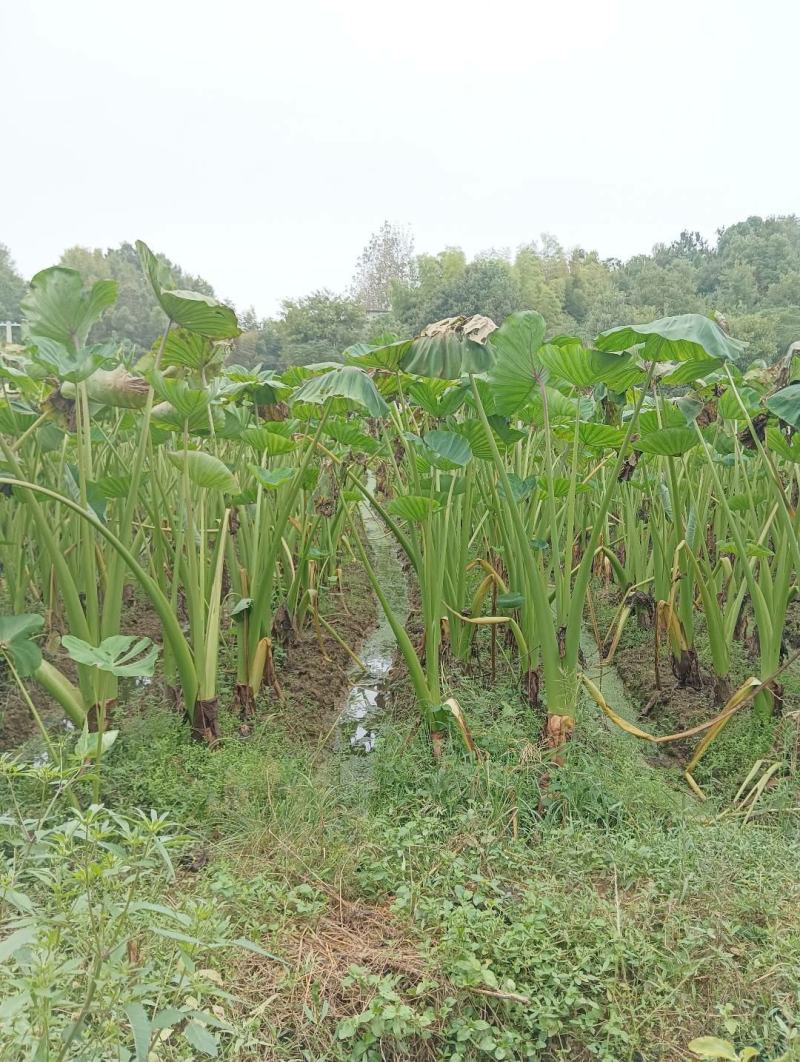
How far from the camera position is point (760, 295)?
1034 inches

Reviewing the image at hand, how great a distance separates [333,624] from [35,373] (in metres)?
2.05

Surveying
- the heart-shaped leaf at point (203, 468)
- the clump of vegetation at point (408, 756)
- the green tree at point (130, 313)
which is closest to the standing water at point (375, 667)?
the clump of vegetation at point (408, 756)

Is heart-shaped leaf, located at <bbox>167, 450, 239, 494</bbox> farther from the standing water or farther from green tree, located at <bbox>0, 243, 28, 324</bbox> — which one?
green tree, located at <bbox>0, 243, 28, 324</bbox>

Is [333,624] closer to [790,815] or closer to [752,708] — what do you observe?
[752,708]

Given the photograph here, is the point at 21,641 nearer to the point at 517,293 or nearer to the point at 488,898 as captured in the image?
the point at 488,898

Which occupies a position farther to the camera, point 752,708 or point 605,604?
point 605,604

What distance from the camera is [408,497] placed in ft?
7.14

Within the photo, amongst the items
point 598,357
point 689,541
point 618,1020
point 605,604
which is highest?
point 598,357

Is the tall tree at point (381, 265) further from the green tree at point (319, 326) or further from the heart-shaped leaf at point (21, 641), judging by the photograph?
the heart-shaped leaf at point (21, 641)

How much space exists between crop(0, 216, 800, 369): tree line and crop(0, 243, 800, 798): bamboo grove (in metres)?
13.8

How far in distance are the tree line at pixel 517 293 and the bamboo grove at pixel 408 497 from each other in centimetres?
1376

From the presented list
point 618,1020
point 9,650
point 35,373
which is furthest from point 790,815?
point 35,373

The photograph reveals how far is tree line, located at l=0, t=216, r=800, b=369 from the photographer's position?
73.4 feet

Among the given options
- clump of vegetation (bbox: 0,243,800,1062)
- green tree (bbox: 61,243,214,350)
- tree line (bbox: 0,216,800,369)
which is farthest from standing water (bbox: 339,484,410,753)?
green tree (bbox: 61,243,214,350)
